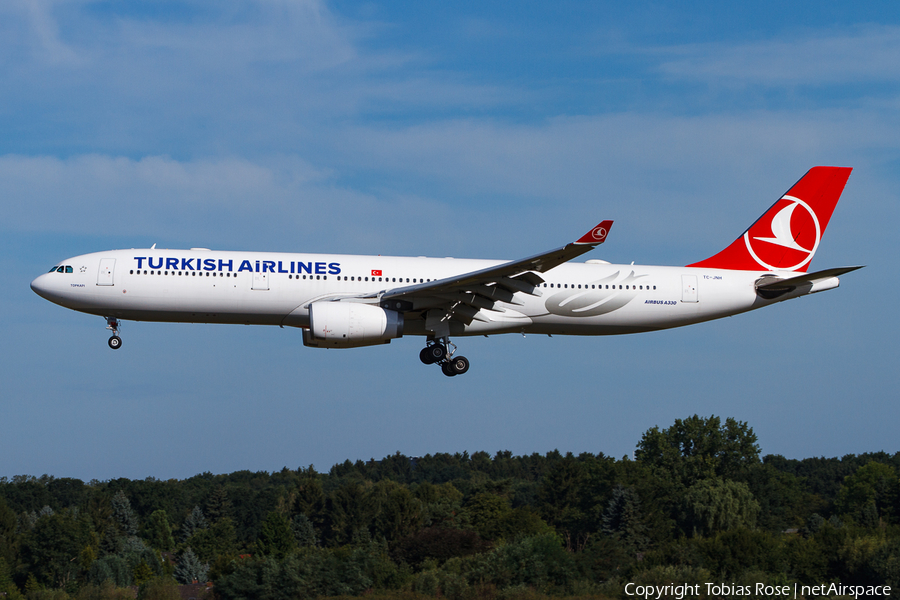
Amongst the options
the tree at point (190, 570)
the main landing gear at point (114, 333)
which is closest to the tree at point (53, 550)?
the tree at point (190, 570)

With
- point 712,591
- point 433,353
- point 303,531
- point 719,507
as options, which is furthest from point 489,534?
point 433,353

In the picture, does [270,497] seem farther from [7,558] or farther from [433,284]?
[433,284]

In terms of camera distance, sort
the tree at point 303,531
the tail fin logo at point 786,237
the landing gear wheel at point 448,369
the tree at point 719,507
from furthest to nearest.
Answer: the tree at point 303,531, the tree at point 719,507, the tail fin logo at point 786,237, the landing gear wheel at point 448,369

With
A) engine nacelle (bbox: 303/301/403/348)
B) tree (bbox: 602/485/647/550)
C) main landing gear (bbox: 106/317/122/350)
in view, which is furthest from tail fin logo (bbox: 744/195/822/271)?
tree (bbox: 602/485/647/550)

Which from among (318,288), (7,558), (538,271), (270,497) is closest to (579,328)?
(538,271)

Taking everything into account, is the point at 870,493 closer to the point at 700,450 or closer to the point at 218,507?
the point at 700,450

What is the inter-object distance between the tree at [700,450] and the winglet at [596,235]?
323 feet

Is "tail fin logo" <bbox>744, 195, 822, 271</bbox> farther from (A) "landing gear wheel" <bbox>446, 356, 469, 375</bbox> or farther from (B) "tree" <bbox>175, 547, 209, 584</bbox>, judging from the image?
(B) "tree" <bbox>175, 547, 209, 584</bbox>

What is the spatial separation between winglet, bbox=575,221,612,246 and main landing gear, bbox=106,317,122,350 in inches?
694

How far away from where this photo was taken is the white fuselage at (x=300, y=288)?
33.9 meters

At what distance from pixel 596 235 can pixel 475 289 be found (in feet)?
18.4

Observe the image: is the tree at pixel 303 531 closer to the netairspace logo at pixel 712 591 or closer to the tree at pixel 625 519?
the tree at pixel 625 519

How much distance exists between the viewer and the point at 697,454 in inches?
4899

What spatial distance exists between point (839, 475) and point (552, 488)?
84.8 metres
